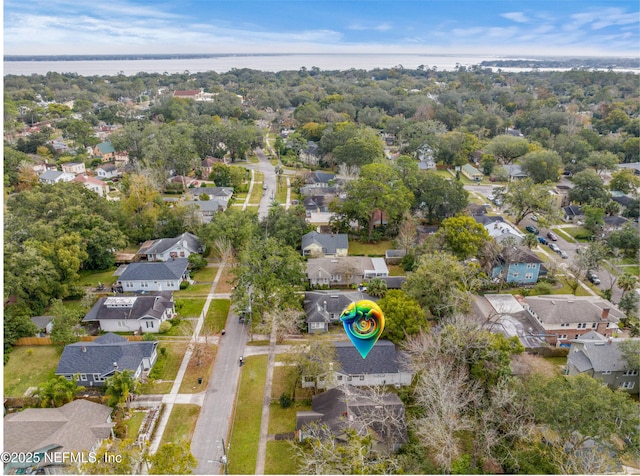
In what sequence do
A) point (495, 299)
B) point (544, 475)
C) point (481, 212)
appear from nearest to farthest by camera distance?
point (544, 475), point (495, 299), point (481, 212)

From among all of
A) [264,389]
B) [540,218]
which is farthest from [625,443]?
[540,218]

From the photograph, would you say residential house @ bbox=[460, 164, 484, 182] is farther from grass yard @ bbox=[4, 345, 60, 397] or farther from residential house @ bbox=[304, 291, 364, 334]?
grass yard @ bbox=[4, 345, 60, 397]

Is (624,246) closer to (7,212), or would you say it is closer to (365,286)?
(365,286)

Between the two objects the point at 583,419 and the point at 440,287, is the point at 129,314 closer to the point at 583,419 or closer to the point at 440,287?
the point at 440,287

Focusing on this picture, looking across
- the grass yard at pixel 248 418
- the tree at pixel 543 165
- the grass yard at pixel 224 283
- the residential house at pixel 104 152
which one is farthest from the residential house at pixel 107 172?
the tree at pixel 543 165

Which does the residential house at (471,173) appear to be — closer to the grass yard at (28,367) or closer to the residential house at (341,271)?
the residential house at (341,271)
